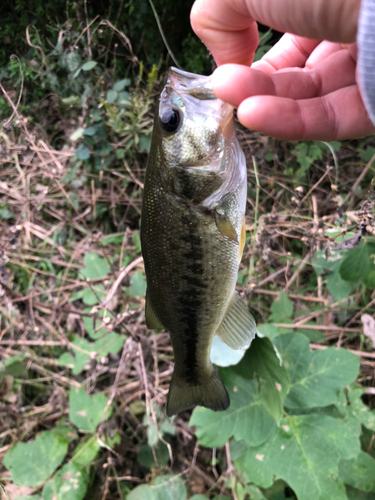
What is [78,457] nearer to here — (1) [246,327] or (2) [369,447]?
(1) [246,327]

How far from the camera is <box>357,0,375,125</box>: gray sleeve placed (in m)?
0.71

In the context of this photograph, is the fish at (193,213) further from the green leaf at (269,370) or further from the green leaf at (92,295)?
the green leaf at (92,295)

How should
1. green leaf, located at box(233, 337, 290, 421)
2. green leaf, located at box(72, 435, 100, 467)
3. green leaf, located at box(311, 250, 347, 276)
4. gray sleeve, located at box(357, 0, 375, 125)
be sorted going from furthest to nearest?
green leaf, located at box(72, 435, 100, 467) < green leaf, located at box(311, 250, 347, 276) < green leaf, located at box(233, 337, 290, 421) < gray sleeve, located at box(357, 0, 375, 125)

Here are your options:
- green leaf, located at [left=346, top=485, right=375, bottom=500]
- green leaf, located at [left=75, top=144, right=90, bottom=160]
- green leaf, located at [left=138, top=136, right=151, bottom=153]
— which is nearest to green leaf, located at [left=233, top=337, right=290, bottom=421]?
green leaf, located at [left=346, top=485, right=375, bottom=500]

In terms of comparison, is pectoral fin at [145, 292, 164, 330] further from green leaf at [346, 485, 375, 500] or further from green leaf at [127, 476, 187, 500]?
green leaf at [346, 485, 375, 500]

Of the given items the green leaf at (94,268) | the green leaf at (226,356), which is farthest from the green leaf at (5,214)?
the green leaf at (226,356)

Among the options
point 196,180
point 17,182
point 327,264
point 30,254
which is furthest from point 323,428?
Answer: point 17,182

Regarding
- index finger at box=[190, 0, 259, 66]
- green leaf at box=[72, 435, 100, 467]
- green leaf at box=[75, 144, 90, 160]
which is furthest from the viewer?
green leaf at box=[75, 144, 90, 160]

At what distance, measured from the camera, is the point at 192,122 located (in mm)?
1076

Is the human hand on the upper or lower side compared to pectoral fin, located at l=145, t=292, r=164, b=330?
upper

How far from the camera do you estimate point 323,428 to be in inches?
55.5

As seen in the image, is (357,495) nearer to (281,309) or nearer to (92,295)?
(281,309)

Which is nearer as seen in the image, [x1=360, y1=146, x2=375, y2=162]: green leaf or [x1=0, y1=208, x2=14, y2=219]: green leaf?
[x1=360, y1=146, x2=375, y2=162]: green leaf

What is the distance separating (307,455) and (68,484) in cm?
142
